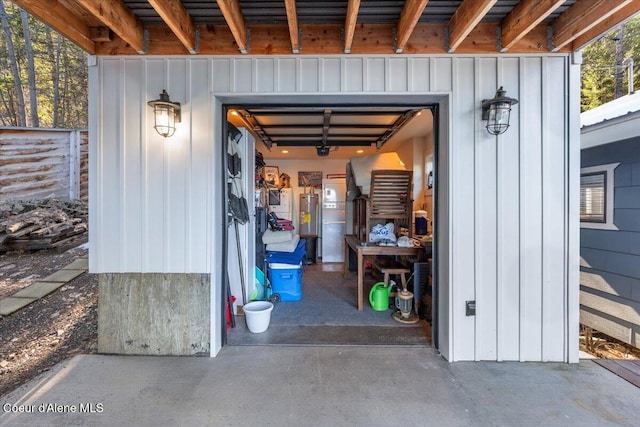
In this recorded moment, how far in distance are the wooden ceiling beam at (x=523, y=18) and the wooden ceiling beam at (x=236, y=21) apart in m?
2.11

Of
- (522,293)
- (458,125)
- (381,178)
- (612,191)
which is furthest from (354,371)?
(612,191)

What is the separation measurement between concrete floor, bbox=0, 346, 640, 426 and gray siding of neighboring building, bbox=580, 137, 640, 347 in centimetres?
141

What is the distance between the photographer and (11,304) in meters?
3.48

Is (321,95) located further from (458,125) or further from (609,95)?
(609,95)

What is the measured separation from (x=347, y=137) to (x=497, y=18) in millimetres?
2945

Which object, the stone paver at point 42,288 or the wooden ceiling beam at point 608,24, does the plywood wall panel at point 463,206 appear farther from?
the stone paver at point 42,288

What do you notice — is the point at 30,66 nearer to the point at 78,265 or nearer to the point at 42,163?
the point at 42,163

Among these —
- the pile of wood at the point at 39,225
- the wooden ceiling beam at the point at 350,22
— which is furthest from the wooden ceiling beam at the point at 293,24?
the pile of wood at the point at 39,225

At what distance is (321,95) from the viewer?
2541 millimetres

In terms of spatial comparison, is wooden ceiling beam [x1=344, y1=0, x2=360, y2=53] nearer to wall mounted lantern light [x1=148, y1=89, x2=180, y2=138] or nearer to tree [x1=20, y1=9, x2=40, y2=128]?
wall mounted lantern light [x1=148, y1=89, x2=180, y2=138]

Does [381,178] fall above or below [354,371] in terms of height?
above

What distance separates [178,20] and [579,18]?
297cm

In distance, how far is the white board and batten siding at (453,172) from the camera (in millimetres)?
2471

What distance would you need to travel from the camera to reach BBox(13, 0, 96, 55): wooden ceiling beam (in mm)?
1964
